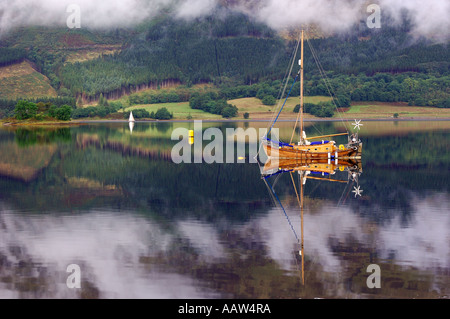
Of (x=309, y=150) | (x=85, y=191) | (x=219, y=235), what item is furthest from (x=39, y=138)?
(x=219, y=235)

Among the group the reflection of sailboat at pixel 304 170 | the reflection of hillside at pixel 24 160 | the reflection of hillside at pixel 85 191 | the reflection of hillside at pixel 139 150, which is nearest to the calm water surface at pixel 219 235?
the reflection of hillside at pixel 85 191

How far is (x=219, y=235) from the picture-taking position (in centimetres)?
3067

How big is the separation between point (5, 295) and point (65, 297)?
2.22 m

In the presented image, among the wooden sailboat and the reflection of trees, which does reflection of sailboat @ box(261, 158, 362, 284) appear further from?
the reflection of trees

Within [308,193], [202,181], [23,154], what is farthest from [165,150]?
[308,193]

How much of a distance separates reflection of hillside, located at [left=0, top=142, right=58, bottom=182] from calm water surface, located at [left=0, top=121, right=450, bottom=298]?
2.79ft

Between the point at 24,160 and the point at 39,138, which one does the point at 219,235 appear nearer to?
the point at 24,160

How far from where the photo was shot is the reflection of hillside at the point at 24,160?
57456mm

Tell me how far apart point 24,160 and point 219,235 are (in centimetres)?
→ 4463

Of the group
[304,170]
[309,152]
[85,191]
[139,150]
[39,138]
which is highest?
[39,138]

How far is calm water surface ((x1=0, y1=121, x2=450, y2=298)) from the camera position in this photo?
2342 centimetres

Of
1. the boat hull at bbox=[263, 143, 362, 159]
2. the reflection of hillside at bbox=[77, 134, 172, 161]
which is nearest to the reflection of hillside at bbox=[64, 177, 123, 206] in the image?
the reflection of hillside at bbox=[77, 134, 172, 161]
